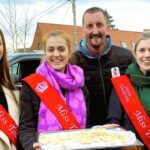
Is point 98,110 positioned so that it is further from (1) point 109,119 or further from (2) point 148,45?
(2) point 148,45

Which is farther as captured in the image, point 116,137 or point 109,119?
point 109,119

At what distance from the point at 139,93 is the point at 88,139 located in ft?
2.25

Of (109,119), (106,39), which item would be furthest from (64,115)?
(106,39)

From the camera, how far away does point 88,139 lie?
110 inches

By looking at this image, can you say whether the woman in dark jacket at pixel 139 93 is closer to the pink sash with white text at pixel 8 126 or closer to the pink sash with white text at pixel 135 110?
the pink sash with white text at pixel 135 110

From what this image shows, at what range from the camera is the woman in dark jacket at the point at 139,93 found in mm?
3211

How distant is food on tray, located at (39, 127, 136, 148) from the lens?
2717 millimetres

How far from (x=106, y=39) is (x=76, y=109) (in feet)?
3.55

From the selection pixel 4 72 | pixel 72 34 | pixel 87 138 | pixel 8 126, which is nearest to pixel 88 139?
pixel 87 138

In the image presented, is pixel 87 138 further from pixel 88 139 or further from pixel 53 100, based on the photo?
pixel 53 100

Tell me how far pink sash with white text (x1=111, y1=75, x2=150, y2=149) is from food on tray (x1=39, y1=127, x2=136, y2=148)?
0.23 meters


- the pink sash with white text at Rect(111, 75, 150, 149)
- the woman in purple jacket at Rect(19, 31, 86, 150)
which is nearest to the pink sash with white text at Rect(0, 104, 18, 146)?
the woman in purple jacket at Rect(19, 31, 86, 150)

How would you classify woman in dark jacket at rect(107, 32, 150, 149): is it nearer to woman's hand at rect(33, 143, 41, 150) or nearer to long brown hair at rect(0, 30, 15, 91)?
woman's hand at rect(33, 143, 41, 150)

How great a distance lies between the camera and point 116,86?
3.49 metres
